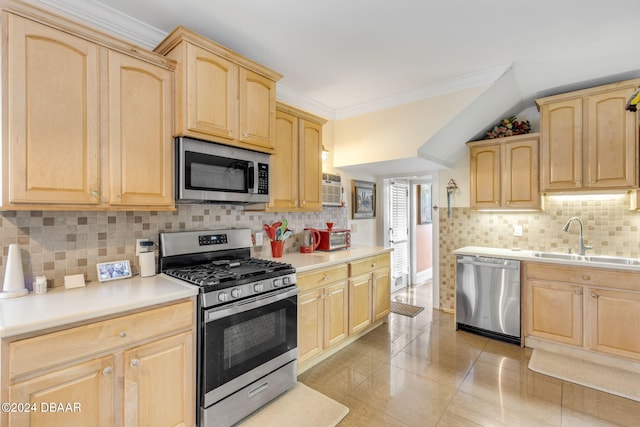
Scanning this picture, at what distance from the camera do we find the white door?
15.6ft

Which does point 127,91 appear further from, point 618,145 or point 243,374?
point 618,145

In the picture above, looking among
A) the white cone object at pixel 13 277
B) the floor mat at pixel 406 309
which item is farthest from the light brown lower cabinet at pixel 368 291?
the white cone object at pixel 13 277

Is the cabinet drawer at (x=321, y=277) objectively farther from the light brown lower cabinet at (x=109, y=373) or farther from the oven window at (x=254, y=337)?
the light brown lower cabinet at (x=109, y=373)

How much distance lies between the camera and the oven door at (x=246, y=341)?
1.72 meters

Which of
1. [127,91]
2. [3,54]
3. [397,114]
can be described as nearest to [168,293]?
[127,91]

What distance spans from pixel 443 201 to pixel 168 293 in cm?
349

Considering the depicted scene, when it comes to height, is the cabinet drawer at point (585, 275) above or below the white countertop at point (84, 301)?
below

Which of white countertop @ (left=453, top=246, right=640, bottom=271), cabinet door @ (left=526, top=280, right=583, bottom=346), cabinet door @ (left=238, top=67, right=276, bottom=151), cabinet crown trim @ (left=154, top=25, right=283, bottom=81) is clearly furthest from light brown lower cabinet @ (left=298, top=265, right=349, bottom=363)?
cabinet door @ (left=526, top=280, right=583, bottom=346)

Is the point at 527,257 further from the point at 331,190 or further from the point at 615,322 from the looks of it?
the point at 331,190

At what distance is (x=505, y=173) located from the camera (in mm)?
3363

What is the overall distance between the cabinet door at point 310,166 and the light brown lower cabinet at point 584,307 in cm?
223

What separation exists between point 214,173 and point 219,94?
1.82 feet

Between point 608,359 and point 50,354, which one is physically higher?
point 50,354

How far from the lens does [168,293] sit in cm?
160
